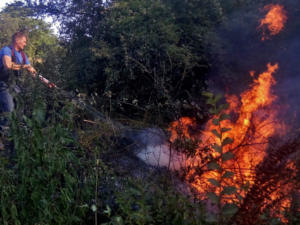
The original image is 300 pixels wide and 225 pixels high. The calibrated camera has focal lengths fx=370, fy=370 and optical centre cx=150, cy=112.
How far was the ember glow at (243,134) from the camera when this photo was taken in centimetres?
386

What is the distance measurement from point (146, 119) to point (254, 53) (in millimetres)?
2550

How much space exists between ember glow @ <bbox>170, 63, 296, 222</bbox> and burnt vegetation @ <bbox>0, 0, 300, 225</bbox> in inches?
1.5

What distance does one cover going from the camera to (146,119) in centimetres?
514

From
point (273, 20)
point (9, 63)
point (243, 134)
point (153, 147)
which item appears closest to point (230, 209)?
point (153, 147)

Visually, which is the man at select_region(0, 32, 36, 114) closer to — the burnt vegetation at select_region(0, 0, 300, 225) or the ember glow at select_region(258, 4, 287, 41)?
the burnt vegetation at select_region(0, 0, 300, 225)

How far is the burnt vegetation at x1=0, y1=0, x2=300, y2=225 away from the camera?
278 centimetres

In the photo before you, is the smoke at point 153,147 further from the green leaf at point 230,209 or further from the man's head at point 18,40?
the man's head at point 18,40

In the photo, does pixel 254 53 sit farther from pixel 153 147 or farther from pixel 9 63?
pixel 9 63

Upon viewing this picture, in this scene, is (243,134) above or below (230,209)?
above

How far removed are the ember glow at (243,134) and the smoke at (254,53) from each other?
0.17 m

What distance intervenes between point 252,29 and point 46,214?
16.1 ft

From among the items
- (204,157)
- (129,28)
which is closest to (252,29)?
(129,28)

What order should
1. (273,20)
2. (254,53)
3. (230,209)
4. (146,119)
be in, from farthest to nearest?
1. (254,53)
2. (273,20)
3. (146,119)
4. (230,209)

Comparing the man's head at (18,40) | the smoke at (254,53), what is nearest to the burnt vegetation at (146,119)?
the smoke at (254,53)
